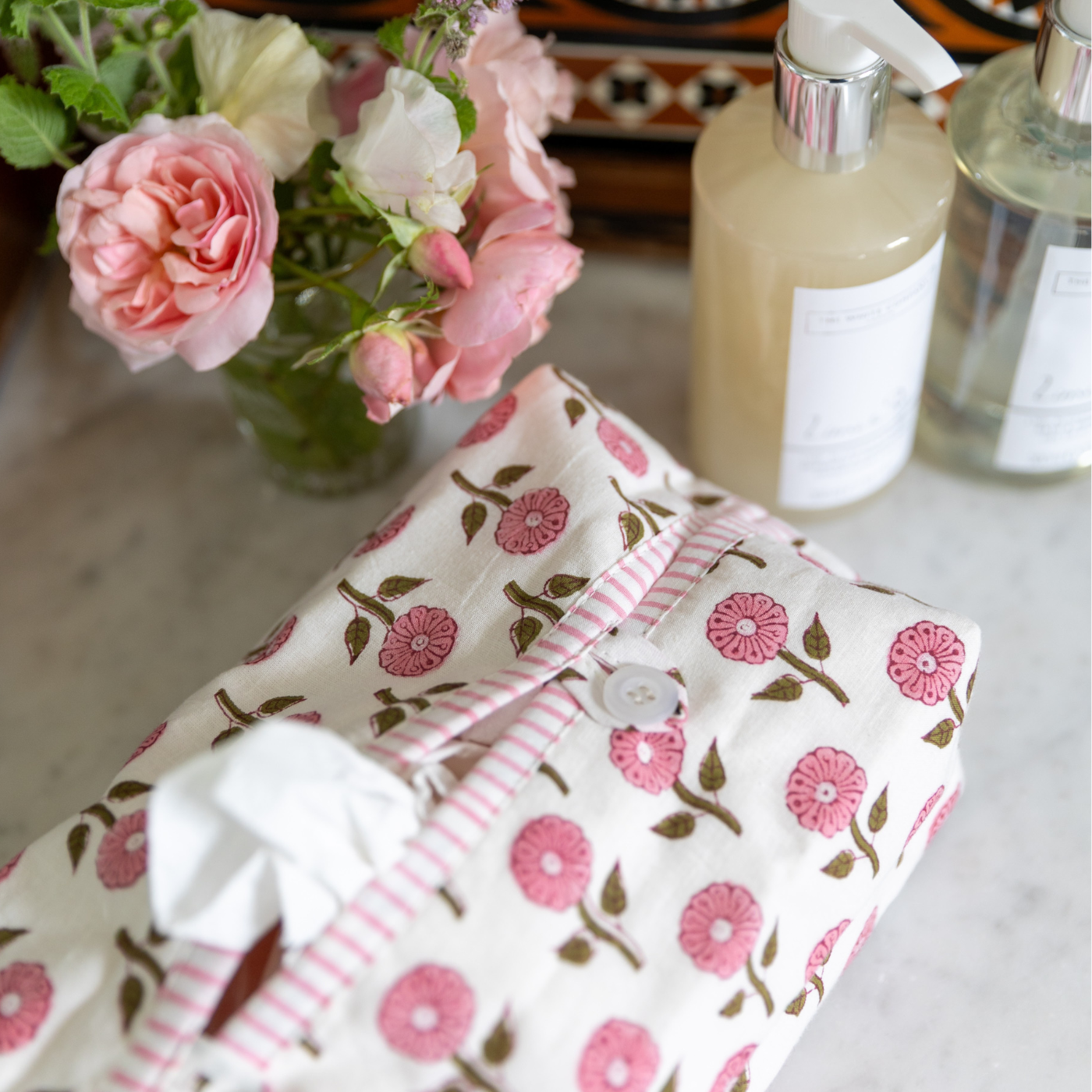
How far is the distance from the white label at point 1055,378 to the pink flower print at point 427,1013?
0.34m

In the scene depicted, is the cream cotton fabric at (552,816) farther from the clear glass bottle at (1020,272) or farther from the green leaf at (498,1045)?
the clear glass bottle at (1020,272)

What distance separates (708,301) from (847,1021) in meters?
0.29

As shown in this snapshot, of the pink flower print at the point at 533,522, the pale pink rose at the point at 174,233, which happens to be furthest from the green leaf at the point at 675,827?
the pale pink rose at the point at 174,233

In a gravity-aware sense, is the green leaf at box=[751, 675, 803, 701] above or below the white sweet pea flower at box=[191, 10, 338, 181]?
below

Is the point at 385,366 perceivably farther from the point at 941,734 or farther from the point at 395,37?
the point at 941,734

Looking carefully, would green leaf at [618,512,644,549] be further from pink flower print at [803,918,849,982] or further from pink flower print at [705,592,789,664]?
pink flower print at [803,918,849,982]

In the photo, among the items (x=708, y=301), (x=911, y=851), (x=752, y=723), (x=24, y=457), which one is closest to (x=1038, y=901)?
(x=911, y=851)

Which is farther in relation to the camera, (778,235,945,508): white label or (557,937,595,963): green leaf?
(778,235,945,508): white label

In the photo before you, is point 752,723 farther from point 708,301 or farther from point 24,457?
point 24,457

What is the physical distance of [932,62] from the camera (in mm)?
355

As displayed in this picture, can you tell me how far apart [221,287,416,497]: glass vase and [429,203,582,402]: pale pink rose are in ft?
0.25

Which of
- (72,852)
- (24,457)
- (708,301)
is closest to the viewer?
(72,852)

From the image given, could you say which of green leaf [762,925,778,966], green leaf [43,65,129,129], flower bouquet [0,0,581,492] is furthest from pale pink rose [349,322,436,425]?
green leaf [762,925,778,966]

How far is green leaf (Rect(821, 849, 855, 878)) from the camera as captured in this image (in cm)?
35
